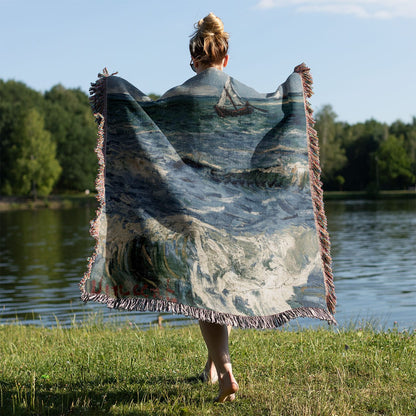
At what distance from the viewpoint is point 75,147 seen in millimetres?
68125

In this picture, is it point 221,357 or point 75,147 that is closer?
point 221,357

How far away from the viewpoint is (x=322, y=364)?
4570 millimetres

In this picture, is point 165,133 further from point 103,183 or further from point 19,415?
point 19,415

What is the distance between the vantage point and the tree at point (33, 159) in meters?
60.8

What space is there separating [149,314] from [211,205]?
7921 millimetres

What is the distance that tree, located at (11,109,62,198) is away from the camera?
6075cm

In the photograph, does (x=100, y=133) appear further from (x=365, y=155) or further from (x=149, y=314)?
(x=365, y=155)

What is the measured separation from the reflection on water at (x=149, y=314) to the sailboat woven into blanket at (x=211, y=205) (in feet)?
13.6

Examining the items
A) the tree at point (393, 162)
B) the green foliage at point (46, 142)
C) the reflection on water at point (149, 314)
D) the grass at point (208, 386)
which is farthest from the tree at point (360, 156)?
the grass at point (208, 386)

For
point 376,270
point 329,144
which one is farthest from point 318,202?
point 329,144

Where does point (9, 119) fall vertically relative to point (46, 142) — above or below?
above

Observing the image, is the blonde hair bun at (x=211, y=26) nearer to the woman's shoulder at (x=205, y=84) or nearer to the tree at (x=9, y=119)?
the woman's shoulder at (x=205, y=84)

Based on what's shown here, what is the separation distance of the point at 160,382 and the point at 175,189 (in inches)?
52.2

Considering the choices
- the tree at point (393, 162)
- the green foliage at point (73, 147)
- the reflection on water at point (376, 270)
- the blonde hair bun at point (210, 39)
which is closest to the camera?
the blonde hair bun at point (210, 39)
